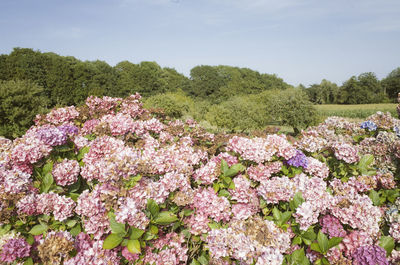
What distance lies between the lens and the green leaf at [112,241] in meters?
2.12

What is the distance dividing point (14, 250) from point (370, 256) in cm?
336

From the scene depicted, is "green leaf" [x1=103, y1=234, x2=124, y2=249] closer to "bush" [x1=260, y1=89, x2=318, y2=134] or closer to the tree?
"bush" [x1=260, y1=89, x2=318, y2=134]

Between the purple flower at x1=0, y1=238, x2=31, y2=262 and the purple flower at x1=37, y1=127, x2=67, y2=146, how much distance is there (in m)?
1.10

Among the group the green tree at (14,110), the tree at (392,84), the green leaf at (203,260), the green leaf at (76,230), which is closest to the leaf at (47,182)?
the green leaf at (76,230)

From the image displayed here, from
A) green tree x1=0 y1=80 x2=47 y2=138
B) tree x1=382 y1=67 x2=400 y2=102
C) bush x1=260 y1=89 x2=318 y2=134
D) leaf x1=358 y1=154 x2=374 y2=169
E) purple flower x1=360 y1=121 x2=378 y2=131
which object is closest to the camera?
leaf x1=358 y1=154 x2=374 y2=169

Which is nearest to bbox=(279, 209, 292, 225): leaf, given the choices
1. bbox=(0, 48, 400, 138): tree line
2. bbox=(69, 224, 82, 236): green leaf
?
bbox=(69, 224, 82, 236): green leaf


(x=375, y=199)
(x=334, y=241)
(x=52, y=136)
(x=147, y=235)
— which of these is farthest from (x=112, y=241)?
(x=375, y=199)

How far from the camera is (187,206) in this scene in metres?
2.77

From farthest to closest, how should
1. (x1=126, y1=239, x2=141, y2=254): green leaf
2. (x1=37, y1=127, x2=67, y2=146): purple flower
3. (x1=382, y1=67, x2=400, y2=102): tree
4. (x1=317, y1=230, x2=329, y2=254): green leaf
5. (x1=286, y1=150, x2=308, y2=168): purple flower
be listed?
(x1=382, y1=67, x2=400, y2=102): tree < (x1=286, y1=150, x2=308, y2=168): purple flower < (x1=37, y1=127, x2=67, y2=146): purple flower < (x1=317, y1=230, x2=329, y2=254): green leaf < (x1=126, y1=239, x2=141, y2=254): green leaf

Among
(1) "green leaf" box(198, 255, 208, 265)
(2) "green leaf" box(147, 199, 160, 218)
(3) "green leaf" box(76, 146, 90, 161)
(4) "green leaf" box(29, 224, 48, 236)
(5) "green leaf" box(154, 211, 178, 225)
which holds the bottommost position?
(1) "green leaf" box(198, 255, 208, 265)

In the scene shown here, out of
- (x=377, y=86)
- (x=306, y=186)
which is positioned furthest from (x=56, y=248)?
(x=377, y=86)

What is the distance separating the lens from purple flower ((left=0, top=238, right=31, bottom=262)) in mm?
2221

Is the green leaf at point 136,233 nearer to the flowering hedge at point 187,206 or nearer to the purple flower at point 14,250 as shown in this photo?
the flowering hedge at point 187,206

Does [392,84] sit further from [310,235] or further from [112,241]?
[112,241]
